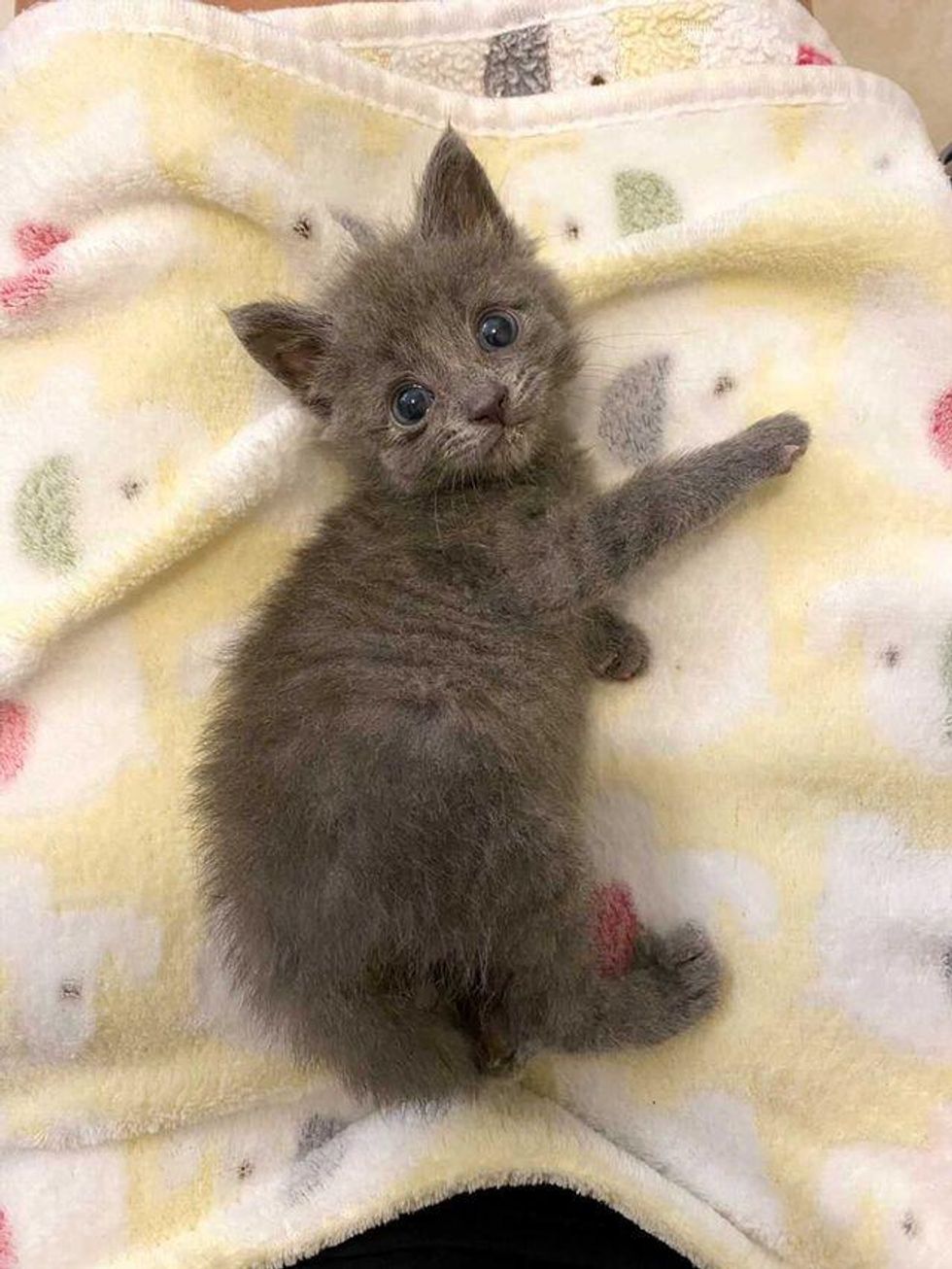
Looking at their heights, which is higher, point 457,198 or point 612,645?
point 457,198

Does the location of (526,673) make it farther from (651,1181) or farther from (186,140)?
(186,140)

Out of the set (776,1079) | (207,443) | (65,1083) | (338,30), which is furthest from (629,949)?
(338,30)

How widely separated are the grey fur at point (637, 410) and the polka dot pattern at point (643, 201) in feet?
0.63

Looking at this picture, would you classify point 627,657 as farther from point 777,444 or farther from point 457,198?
point 457,198

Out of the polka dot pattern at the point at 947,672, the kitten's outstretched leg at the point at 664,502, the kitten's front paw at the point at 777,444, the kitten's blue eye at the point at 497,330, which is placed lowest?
the polka dot pattern at the point at 947,672

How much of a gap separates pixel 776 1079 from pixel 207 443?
105 centimetres

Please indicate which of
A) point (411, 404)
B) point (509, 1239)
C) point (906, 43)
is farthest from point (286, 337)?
point (906, 43)

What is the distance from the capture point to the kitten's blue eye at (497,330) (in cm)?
134

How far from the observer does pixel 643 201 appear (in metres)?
1.52

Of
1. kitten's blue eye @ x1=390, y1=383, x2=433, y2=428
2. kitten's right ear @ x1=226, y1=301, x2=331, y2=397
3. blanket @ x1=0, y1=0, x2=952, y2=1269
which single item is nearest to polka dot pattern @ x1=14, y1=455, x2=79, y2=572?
blanket @ x1=0, y1=0, x2=952, y2=1269

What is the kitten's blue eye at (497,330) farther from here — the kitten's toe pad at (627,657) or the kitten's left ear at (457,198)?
the kitten's toe pad at (627,657)

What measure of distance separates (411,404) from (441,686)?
35cm

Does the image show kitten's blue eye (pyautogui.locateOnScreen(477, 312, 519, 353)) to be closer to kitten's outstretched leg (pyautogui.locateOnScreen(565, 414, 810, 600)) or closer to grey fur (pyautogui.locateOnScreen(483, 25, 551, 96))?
kitten's outstretched leg (pyautogui.locateOnScreen(565, 414, 810, 600))

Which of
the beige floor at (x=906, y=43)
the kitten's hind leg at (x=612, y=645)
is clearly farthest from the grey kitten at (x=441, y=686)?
the beige floor at (x=906, y=43)
